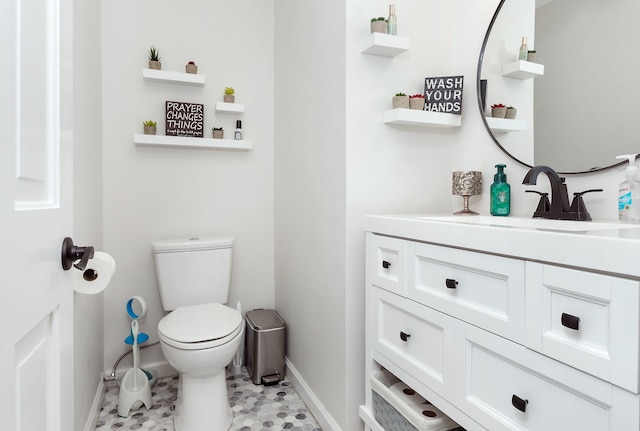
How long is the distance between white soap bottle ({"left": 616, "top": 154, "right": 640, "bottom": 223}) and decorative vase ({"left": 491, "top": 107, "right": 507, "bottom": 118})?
1.66 feet

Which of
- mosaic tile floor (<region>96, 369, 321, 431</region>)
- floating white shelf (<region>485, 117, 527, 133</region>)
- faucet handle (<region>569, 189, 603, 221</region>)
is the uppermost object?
floating white shelf (<region>485, 117, 527, 133</region>)

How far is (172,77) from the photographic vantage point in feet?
7.13

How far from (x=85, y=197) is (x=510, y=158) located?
5.94ft

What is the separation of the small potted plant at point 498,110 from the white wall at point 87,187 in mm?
1678

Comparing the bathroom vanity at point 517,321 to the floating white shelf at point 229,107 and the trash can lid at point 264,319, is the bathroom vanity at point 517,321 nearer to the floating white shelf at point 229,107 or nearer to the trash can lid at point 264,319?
the trash can lid at point 264,319

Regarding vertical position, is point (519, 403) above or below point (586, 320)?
below

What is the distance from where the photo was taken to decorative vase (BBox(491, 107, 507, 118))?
151cm

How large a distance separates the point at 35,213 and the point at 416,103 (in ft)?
4.51

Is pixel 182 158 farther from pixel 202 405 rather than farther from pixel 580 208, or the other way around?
pixel 580 208

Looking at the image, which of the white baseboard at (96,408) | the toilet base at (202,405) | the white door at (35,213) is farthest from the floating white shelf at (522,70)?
the white baseboard at (96,408)

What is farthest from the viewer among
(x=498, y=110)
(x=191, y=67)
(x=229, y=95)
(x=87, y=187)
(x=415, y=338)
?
(x=229, y=95)

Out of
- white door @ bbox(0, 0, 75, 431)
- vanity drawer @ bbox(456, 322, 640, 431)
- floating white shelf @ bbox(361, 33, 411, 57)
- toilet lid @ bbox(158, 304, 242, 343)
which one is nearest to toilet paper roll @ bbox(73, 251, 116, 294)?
white door @ bbox(0, 0, 75, 431)

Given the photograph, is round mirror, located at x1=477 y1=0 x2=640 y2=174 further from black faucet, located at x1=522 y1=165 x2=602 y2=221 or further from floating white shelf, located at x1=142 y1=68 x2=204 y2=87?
floating white shelf, located at x1=142 y1=68 x2=204 y2=87

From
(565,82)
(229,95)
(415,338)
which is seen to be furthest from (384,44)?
(229,95)
